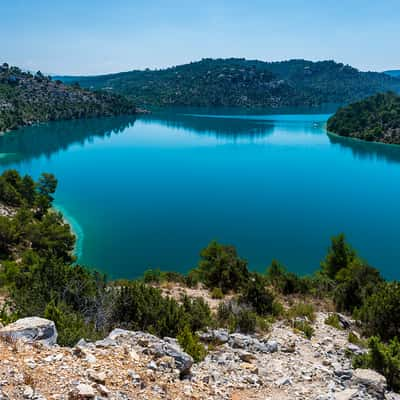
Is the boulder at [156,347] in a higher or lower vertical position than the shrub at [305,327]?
higher

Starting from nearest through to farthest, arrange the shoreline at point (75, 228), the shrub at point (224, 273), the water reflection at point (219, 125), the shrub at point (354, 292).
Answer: the shrub at point (354, 292) < the shrub at point (224, 273) < the shoreline at point (75, 228) < the water reflection at point (219, 125)

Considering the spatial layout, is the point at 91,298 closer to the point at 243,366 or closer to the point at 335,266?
the point at 243,366

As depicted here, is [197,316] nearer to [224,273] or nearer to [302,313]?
[302,313]

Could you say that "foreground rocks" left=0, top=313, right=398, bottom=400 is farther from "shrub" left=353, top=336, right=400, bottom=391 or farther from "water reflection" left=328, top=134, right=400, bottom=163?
"water reflection" left=328, top=134, right=400, bottom=163

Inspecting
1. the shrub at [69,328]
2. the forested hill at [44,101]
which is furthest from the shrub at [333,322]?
the forested hill at [44,101]

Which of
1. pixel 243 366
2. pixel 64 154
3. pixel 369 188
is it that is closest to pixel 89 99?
pixel 64 154

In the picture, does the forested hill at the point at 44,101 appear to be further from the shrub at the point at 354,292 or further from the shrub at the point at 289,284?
the shrub at the point at 354,292

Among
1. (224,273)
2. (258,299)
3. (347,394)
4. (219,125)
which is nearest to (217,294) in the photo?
(224,273)

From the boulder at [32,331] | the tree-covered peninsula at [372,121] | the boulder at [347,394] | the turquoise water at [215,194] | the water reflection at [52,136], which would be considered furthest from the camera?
the tree-covered peninsula at [372,121]

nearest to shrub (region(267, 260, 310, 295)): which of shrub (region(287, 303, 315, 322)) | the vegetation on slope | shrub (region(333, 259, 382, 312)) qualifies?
the vegetation on slope
